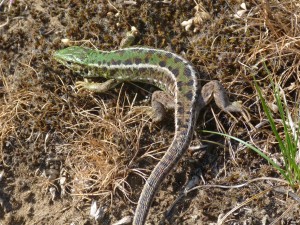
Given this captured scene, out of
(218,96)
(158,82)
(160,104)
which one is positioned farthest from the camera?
(158,82)

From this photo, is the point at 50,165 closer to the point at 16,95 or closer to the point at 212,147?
the point at 16,95

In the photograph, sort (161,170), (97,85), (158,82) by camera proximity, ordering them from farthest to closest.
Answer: (97,85) < (158,82) < (161,170)

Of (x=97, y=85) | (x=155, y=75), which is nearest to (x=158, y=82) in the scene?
(x=155, y=75)

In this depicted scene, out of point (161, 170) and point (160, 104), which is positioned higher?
point (160, 104)

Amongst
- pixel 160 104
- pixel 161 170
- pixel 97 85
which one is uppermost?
pixel 97 85

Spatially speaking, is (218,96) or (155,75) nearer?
(218,96)

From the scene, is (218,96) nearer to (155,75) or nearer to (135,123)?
(155,75)

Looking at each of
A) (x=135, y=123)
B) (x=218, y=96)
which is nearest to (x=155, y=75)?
(x=135, y=123)

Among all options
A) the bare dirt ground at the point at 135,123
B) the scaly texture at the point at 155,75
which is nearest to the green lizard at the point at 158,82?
the scaly texture at the point at 155,75
